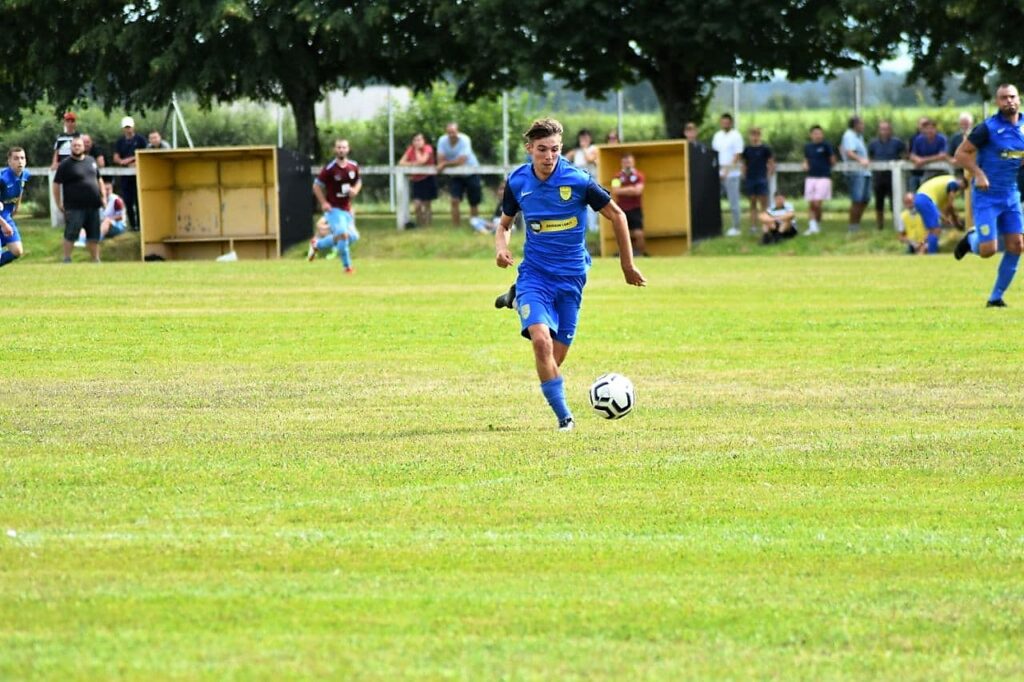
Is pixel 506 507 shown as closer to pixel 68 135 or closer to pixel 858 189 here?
pixel 68 135

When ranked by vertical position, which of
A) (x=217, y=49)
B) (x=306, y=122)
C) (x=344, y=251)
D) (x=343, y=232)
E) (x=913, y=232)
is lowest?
(x=913, y=232)

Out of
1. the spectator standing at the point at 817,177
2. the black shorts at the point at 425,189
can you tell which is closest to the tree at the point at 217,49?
the black shorts at the point at 425,189

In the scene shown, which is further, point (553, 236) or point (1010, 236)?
point (1010, 236)

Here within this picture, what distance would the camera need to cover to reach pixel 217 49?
37.2 meters

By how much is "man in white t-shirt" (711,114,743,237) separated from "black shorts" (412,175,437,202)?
17.6 feet

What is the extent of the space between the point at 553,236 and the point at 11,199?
1418 cm

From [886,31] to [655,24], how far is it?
161 inches

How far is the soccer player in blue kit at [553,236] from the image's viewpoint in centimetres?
1127

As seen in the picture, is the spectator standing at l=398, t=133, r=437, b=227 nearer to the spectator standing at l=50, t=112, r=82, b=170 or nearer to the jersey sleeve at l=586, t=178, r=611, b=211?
the spectator standing at l=50, t=112, r=82, b=170

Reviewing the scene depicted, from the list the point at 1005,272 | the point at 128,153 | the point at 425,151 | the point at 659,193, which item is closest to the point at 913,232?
the point at 659,193

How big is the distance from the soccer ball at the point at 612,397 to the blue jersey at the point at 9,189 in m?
14.2

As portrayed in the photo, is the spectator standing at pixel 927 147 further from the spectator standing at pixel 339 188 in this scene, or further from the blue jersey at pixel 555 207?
the blue jersey at pixel 555 207

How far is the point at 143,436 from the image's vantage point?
422 inches

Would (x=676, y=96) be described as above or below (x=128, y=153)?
above
